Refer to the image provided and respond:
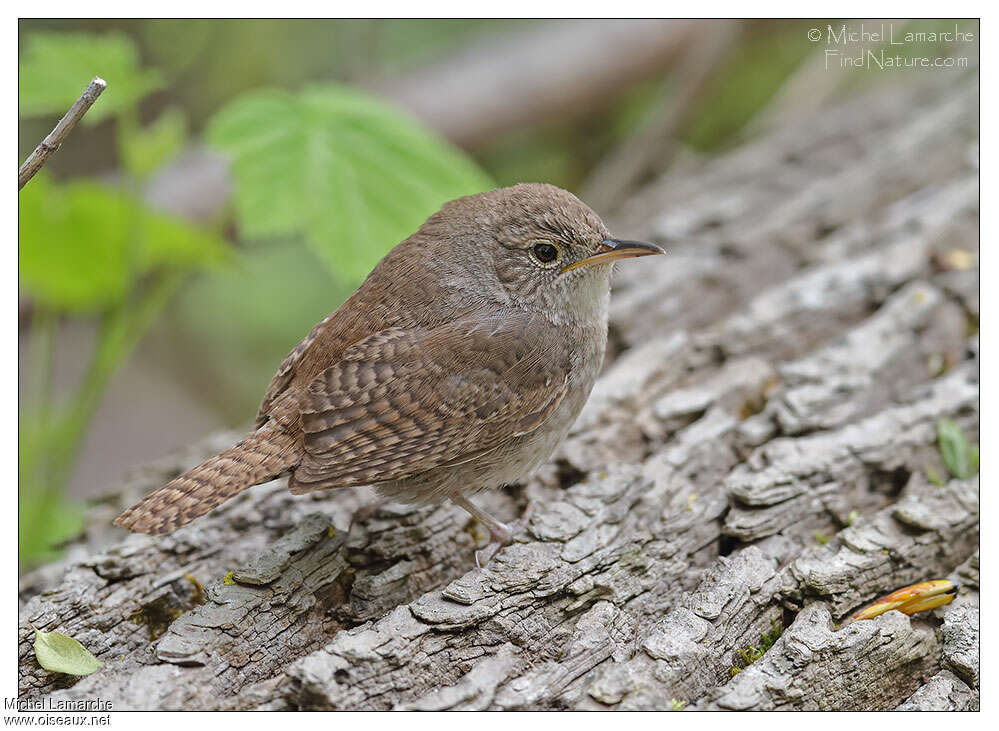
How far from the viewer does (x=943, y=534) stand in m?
3.18

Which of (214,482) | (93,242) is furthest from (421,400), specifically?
(93,242)

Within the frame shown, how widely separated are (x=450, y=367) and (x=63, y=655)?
148 cm

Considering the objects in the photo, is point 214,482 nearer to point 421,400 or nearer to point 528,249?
point 421,400

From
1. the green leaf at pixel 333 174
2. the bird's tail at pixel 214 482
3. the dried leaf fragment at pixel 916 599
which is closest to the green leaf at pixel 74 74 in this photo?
the green leaf at pixel 333 174

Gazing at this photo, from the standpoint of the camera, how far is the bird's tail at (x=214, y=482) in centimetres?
262

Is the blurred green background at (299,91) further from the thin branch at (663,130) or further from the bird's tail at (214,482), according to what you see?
the bird's tail at (214,482)

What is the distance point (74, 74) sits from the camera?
3.79 metres

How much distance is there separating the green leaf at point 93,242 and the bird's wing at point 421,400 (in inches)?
66.7

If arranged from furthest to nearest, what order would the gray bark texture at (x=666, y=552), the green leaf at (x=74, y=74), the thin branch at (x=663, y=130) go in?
the thin branch at (x=663, y=130)
the green leaf at (x=74, y=74)
the gray bark texture at (x=666, y=552)

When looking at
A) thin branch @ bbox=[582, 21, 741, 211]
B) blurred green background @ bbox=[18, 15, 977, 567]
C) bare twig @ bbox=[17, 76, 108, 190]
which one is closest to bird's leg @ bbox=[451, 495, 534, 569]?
bare twig @ bbox=[17, 76, 108, 190]

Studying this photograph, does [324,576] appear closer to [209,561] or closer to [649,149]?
[209,561]

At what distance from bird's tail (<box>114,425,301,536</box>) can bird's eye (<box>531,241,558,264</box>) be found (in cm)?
110

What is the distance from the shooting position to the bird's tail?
262 cm

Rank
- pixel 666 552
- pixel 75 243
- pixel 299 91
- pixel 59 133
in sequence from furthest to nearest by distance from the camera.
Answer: pixel 299 91, pixel 75 243, pixel 666 552, pixel 59 133
